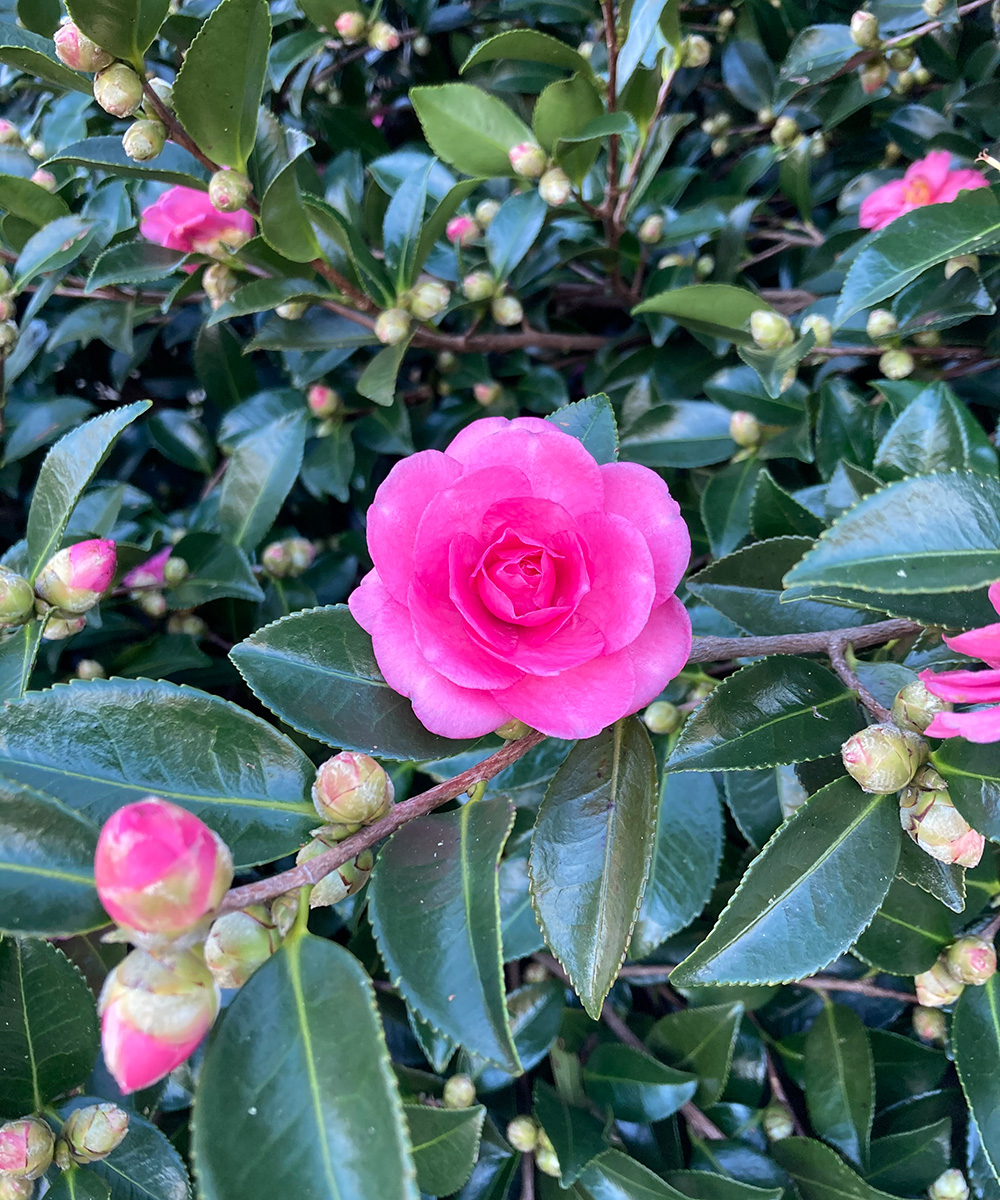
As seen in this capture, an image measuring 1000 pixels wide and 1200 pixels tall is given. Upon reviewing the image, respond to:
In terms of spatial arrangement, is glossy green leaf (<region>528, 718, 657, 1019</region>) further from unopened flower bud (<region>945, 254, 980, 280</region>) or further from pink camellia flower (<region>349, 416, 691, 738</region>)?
unopened flower bud (<region>945, 254, 980, 280</region>)

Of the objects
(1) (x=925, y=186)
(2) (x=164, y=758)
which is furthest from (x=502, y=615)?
(1) (x=925, y=186)

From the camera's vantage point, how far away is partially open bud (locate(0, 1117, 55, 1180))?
614 millimetres

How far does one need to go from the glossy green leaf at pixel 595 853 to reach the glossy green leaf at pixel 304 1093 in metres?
0.16

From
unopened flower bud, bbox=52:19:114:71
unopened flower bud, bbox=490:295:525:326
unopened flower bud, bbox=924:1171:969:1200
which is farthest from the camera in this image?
unopened flower bud, bbox=490:295:525:326

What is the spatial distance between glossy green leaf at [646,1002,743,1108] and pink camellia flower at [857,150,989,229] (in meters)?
0.95

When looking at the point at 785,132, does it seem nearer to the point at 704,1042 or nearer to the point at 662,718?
the point at 662,718

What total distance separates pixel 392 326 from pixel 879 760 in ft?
2.25

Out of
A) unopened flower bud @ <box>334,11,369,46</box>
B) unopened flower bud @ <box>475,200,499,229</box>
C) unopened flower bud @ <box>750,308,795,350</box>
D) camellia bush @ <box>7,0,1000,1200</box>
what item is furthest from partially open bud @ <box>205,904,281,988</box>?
unopened flower bud @ <box>334,11,369,46</box>

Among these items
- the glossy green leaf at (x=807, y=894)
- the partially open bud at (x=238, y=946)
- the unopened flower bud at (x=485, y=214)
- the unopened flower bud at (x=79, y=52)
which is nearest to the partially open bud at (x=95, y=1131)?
the partially open bud at (x=238, y=946)

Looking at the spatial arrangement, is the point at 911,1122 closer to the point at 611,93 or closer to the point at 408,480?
the point at 408,480

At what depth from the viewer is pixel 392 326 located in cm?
96

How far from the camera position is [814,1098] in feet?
3.03

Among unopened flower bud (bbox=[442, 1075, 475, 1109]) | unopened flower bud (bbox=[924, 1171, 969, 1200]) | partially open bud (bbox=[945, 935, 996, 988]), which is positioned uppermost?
partially open bud (bbox=[945, 935, 996, 988])

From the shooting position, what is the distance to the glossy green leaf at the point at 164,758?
1.80 ft
